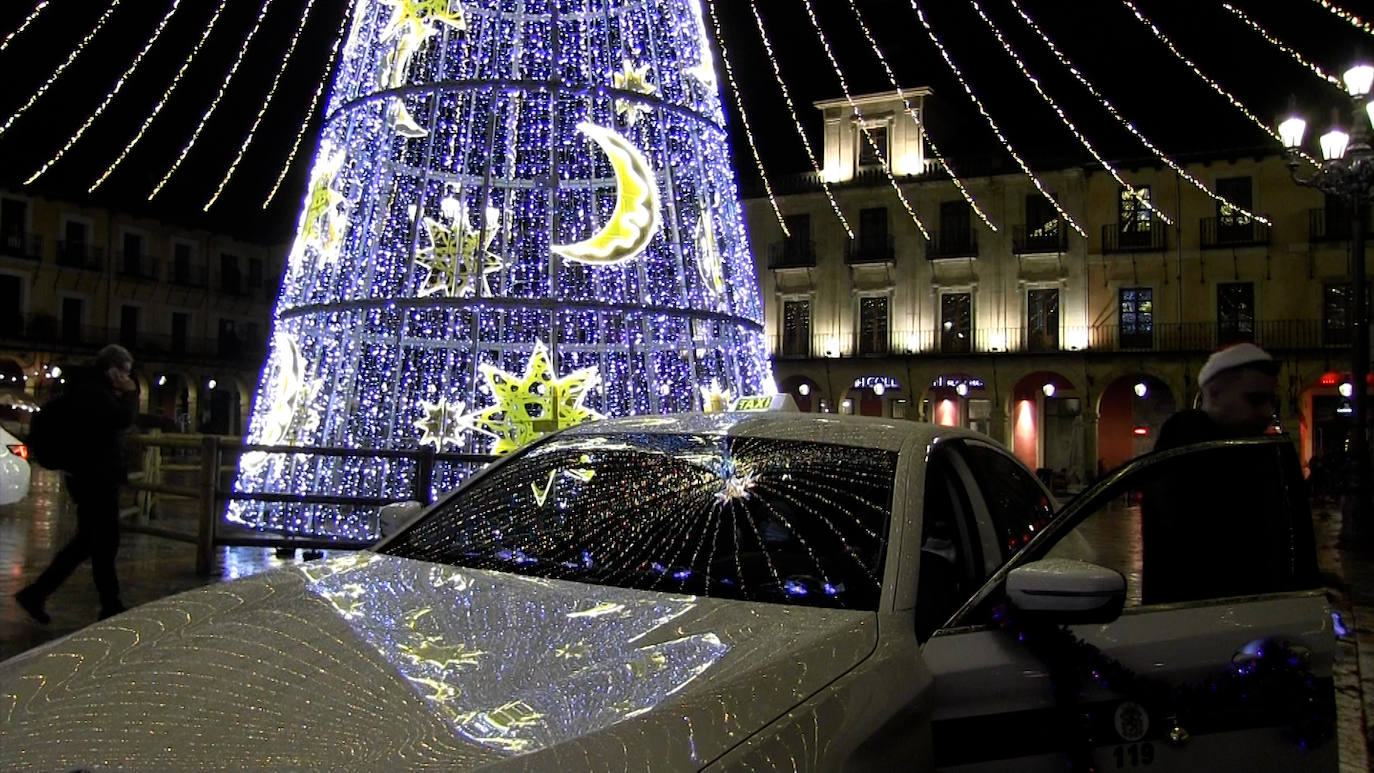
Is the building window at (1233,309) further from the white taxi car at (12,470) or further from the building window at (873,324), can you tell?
the white taxi car at (12,470)

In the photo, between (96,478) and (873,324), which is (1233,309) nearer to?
(873,324)

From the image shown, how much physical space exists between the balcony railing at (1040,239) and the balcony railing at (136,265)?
103 feet

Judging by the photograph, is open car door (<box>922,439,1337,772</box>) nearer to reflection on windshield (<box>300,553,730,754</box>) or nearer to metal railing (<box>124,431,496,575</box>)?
reflection on windshield (<box>300,553,730,754</box>)

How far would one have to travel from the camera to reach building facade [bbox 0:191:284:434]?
36.4 metres

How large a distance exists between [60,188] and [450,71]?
34429 millimetres

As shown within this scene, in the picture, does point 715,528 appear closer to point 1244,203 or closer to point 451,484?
point 451,484

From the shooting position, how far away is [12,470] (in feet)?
37.2

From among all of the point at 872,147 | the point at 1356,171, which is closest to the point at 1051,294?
the point at 872,147

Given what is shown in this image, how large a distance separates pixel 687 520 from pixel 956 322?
30.9 meters

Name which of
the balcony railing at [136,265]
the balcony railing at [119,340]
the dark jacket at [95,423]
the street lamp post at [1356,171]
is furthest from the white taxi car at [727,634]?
the balcony railing at [136,265]

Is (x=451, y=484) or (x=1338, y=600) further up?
(x=451, y=484)

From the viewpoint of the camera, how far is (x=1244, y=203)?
29531mm

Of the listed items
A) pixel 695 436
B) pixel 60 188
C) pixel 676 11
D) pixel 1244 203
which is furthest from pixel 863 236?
pixel 695 436

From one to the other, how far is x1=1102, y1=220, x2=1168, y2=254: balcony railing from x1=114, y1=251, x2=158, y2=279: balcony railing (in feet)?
112
